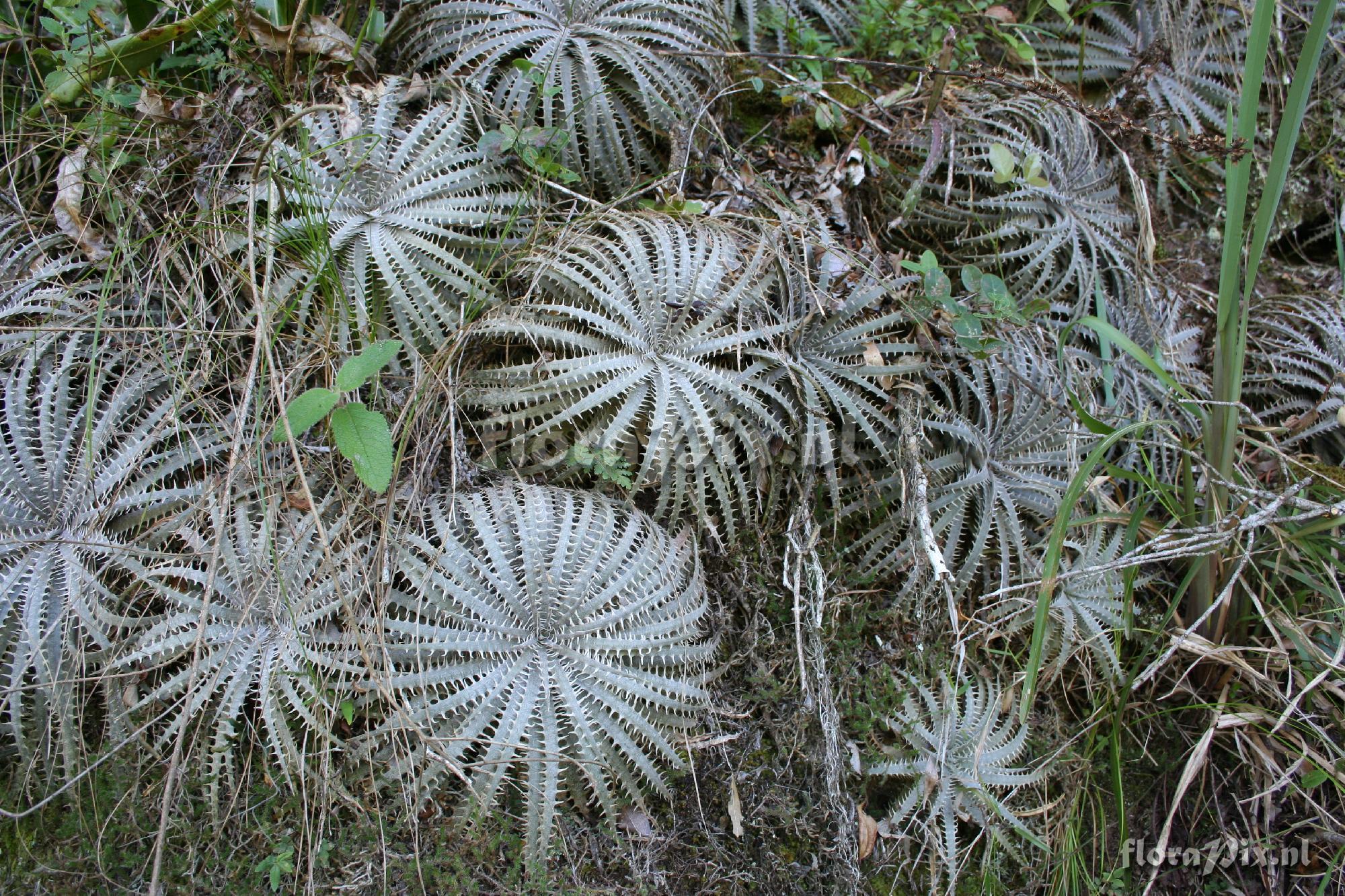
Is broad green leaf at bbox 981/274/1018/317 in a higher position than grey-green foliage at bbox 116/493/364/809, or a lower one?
higher

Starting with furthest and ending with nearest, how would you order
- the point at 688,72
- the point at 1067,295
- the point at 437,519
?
1. the point at 1067,295
2. the point at 688,72
3. the point at 437,519

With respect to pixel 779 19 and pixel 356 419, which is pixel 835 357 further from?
pixel 779 19

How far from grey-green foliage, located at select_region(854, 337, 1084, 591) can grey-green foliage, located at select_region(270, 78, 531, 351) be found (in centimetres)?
130

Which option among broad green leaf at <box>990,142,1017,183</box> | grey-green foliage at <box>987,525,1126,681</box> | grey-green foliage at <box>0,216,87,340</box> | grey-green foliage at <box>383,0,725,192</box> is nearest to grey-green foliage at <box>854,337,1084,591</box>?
grey-green foliage at <box>987,525,1126,681</box>

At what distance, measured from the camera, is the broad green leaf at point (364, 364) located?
1.93 m

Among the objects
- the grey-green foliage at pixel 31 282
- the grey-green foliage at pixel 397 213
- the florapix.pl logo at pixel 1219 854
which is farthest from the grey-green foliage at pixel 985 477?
the grey-green foliage at pixel 31 282

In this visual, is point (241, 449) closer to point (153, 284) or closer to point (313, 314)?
point (313, 314)

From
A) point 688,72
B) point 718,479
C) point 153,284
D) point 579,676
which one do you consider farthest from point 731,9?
point 579,676

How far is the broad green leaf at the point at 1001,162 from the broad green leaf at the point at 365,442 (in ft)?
6.61

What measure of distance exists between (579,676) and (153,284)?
5.11ft

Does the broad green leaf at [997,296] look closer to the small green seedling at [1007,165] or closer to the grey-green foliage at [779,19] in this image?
the small green seedling at [1007,165]

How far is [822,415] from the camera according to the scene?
2303 millimetres

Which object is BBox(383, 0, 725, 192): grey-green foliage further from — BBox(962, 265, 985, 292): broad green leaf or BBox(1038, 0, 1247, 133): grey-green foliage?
BBox(1038, 0, 1247, 133): grey-green foliage

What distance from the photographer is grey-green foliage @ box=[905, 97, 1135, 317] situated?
2.79m
